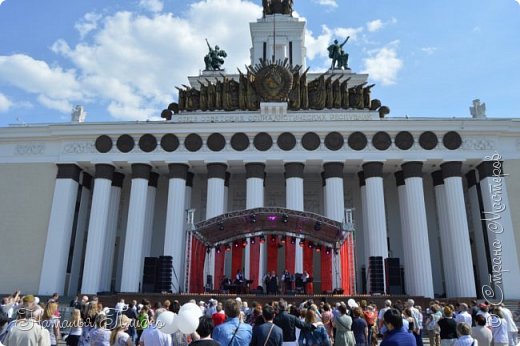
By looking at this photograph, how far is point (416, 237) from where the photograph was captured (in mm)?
23141

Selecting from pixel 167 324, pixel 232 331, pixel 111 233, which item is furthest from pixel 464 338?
pixel 111 233

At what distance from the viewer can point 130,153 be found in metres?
25.1

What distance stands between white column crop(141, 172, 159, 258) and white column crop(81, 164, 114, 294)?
234 cm

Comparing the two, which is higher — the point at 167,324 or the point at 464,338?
the point at 167,324

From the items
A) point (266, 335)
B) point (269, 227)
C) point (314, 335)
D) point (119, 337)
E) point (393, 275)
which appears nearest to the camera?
point (266, 335)

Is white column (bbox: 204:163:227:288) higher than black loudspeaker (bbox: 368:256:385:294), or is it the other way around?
white column (bbox: 204:163:227:288)

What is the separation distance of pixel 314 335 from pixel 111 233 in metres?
22.3

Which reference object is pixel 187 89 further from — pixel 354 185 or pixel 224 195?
pixel 354 185

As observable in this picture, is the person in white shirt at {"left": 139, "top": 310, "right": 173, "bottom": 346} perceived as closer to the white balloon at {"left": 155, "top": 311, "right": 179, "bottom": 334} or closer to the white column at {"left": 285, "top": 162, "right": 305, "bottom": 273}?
the white balloon at {"left": 155, "top": 311, "right": 179, "bottom": 334}

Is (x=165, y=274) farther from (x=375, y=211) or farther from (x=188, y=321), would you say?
(x=188, y=321)

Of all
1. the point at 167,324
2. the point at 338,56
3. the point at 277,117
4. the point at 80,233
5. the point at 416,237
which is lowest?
the point at 167,324

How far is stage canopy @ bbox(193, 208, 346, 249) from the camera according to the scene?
Result: 19.6m

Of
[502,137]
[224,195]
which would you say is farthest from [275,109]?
[502,137]

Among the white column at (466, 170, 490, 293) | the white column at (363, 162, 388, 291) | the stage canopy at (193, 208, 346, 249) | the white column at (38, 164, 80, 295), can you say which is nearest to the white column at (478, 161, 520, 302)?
the white column at (466, 170, 490, 293)
